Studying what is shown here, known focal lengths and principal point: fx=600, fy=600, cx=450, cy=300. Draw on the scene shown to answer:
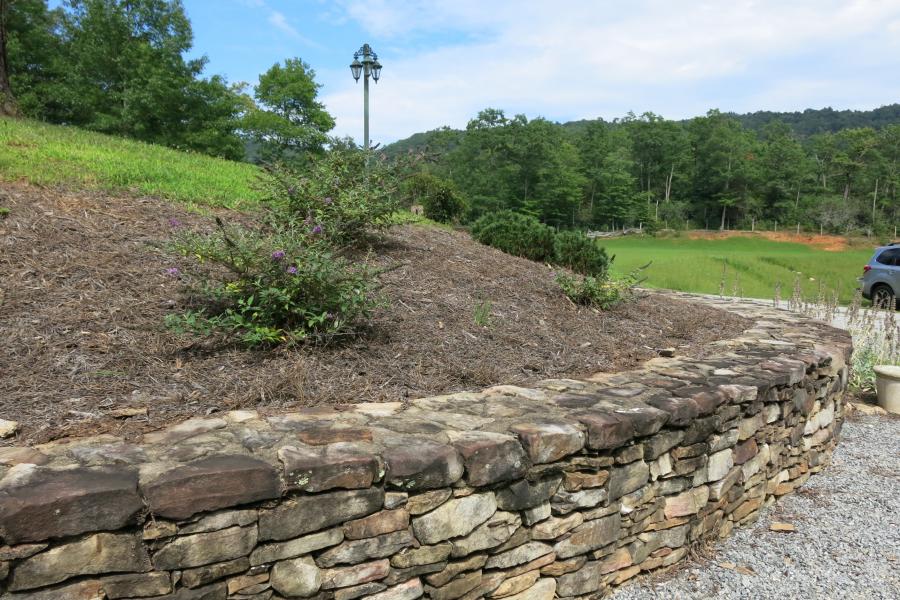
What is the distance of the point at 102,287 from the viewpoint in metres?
3.50

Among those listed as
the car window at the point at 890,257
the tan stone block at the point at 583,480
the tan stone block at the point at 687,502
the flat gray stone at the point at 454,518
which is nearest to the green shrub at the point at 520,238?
the tan stone block at the point at 687,502

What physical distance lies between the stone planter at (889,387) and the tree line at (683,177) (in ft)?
135

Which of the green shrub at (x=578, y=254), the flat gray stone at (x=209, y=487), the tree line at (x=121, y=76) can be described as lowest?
the flat gray stone at (x=209, y=487)

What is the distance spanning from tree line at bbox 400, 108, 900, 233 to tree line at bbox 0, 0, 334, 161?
84.8 ft

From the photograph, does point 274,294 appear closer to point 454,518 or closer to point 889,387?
point 454,518

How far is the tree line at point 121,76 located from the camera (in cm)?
2077

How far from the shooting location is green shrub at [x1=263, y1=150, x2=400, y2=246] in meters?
4.70

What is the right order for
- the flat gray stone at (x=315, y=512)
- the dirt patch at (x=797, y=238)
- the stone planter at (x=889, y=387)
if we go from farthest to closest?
the dirt patch at (x=797, y=238), the stone planter at (x=889, y=387), the flat gray stone at (x=315, y=512)

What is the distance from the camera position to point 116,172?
19.0 ft

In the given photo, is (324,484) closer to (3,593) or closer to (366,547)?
(366,547)

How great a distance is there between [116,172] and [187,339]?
3.50 m

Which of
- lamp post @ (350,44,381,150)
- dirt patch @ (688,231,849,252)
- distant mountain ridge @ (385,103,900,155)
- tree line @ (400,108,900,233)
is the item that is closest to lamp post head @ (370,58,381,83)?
lamp post @ (350,44,381,150)

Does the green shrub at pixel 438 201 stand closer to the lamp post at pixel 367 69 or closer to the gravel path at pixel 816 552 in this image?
the lamp post at pixel 367 69

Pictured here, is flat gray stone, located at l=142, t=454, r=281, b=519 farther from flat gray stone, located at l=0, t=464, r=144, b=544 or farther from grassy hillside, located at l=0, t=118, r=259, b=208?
grassy hillside, located at l=0, t=118, r=259, b=208
